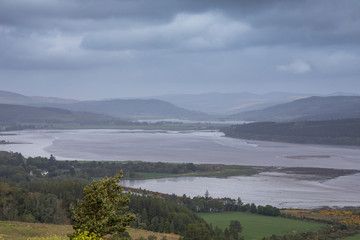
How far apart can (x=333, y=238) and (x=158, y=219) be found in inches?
784

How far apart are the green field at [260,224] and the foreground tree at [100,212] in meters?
36.1

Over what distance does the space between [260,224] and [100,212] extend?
1706 inches

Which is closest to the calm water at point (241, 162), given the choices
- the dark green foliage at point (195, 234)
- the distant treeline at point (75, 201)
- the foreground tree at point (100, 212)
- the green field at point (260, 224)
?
the distant treeline at point (75, 201)

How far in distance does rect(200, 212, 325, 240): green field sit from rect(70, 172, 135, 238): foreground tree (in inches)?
1423

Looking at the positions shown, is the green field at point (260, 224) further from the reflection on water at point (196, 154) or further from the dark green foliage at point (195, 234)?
the reflection on water at point (196, 154)

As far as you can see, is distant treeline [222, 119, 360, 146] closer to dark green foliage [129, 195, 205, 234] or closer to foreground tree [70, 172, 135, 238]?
dark green foliage [129, 195, 205, 234]

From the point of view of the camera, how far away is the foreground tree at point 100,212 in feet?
57.6

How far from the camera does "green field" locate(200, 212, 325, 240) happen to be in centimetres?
5384

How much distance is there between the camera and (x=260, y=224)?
58156 mm

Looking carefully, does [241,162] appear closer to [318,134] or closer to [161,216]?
[161,216]

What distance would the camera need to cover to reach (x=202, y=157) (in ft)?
398

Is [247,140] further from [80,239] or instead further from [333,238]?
[80,239]

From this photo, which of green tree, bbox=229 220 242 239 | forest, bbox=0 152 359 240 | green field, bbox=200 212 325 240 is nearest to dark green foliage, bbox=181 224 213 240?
forest, bbox=0 152 359 240

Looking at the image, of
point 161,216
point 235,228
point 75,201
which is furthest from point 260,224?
point 75,201
